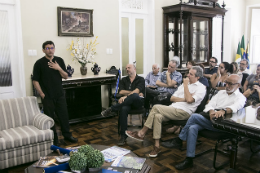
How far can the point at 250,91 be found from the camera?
3.83m

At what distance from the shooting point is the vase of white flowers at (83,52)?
201 inches

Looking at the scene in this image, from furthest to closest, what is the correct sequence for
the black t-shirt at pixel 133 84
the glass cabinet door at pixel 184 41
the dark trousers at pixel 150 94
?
the glass cabinet door at pixel 184 41, the dark trousers at pixel 150 94, the black t-shirt at pixel 133 84

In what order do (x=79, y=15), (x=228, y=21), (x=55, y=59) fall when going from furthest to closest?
(x=228, y=21) < (x=79, y=15) < (x=55, y=59)

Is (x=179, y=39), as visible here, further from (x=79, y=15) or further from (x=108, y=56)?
(x=79, y=15)

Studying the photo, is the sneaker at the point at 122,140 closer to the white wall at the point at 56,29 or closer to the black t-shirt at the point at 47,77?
the black t-shirt at the point at 47,77

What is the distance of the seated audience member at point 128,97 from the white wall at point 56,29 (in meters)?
1.71

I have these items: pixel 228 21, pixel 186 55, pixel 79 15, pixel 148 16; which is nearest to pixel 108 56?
pixel 79 15

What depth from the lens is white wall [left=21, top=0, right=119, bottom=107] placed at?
15.5ft

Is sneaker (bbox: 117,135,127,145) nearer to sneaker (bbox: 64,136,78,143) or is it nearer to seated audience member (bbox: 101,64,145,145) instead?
seated audience member (bbox: 101,64,145,145)

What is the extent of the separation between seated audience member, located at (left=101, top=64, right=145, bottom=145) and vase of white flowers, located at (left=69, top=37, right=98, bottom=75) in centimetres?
137

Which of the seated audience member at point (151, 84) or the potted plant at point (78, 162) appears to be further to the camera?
the seated audience member at point (151, 84)

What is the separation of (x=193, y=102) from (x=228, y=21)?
5.81 meters

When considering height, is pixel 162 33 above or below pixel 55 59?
above

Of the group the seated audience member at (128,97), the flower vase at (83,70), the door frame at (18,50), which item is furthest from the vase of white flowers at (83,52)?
the seated audience member at (128,97)
